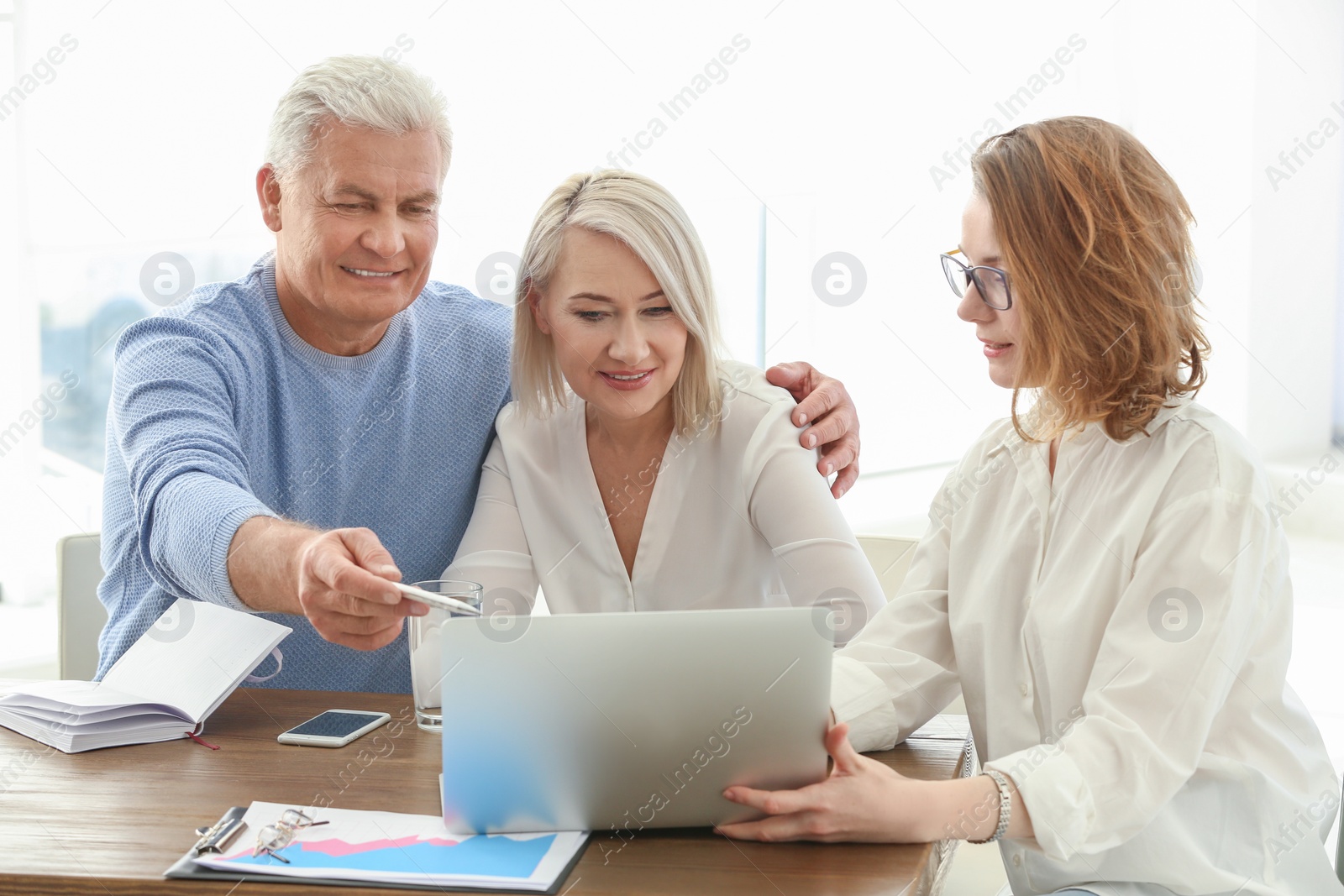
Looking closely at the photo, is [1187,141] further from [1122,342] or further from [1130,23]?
[1122,342]

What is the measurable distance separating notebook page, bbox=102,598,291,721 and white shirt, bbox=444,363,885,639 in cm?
33

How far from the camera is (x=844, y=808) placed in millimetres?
979

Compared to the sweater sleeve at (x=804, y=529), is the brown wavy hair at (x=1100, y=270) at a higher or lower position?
higher

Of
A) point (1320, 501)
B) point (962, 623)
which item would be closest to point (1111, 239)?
point (962, 623)

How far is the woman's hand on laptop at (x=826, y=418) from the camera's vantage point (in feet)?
5.45

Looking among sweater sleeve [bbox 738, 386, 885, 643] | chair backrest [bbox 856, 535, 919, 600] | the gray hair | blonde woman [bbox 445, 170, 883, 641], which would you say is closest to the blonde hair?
blonde woman [bbox 445, 170, 883, 641]

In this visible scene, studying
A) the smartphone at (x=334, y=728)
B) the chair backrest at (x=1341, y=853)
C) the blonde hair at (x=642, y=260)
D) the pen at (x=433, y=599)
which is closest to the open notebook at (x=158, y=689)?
the smartphone at (x=334, y=728)

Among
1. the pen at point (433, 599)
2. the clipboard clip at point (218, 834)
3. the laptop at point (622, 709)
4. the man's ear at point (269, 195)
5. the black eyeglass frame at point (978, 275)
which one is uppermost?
the man's ear at point (269, 195)

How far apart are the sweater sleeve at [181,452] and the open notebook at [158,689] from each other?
63 millimetres

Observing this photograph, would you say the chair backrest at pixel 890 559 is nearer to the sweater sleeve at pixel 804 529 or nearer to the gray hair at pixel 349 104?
the sweater sleeve at pixel 804 529

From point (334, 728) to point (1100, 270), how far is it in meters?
0.97

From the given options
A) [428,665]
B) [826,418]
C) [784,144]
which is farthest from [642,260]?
[784,144]

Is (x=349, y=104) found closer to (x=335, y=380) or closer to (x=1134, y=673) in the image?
(x=335, y=380)

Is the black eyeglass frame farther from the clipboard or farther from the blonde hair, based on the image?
the clipboard
